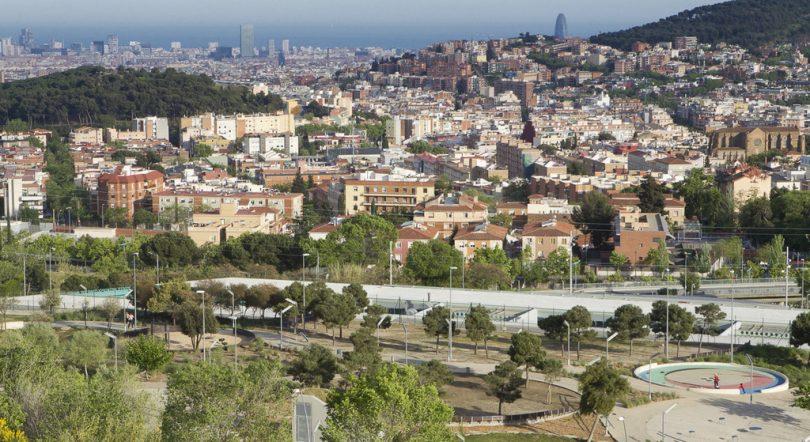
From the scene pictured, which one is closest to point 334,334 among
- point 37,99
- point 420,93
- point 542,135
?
point 542,135

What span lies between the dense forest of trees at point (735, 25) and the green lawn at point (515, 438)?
5892 centimetres

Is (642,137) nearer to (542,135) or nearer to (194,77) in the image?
(542,135)

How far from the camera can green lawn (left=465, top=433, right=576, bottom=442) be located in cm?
1028

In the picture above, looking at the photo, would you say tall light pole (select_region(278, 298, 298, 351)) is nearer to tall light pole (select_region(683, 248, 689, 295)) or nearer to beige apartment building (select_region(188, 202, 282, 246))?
tall light pole (select_region(683, 248, 689, 295))

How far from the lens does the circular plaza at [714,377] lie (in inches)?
470

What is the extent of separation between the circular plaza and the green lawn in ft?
6.26

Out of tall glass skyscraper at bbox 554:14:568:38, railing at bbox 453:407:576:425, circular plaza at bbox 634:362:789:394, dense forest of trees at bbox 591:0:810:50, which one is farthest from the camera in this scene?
tall glass skyscraper at bbox 554:14:568:38

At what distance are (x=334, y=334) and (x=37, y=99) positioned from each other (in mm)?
32349

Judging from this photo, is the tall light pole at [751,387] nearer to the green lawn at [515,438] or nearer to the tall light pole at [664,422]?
the tall light pole at [664,422]

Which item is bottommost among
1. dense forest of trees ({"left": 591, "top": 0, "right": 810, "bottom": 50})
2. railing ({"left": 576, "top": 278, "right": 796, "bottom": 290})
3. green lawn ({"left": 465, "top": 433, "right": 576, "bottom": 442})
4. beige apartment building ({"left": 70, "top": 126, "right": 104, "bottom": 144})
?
green lawn ({"left": 465, "top": 433, "right": 576, "bottom": 442})

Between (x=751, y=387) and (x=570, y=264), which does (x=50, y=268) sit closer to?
(x=570, y=264)

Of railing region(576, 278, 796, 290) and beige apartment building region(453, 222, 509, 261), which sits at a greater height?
beige apartment building region(453, 222, 509, 261)

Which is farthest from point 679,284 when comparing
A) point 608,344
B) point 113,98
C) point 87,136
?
point 113,98

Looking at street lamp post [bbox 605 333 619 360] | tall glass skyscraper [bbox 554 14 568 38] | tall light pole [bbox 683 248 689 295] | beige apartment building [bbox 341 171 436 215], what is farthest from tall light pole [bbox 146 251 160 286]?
tall glass skyscraper [bbox 554 14 568 38]
